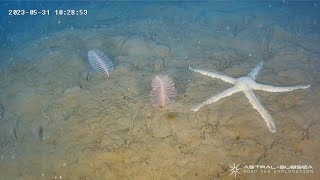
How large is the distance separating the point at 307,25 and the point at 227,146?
6.14 m

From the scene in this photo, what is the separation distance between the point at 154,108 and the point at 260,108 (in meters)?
1.89

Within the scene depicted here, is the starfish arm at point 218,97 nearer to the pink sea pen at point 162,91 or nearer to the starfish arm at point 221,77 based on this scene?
the starfish arm at point 221,77

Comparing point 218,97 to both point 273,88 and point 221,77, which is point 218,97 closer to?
point 221,77

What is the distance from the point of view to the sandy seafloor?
471 cm

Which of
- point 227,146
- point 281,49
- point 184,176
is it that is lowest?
point 184,176

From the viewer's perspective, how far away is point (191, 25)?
9406mm

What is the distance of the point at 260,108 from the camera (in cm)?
512

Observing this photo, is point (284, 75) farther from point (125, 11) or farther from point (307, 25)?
point (125, 11)

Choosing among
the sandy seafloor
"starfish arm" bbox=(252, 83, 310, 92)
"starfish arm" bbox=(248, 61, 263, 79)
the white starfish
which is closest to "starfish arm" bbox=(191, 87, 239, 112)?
the white starfish

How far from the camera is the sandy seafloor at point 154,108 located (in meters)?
4.71

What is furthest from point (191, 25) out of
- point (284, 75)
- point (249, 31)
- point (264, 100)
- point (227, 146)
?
point (227, 146)

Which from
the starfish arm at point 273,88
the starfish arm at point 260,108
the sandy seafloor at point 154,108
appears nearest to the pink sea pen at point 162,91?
the sandy seafloor at point 154,108

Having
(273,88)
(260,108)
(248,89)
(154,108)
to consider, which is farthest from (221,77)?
(154,108)

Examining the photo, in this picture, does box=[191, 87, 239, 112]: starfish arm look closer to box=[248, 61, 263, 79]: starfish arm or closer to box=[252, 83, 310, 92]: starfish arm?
box=[252, 83, 310, 92]: starfish arm
